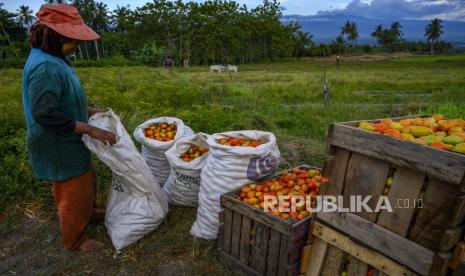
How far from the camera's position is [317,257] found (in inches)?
91.8

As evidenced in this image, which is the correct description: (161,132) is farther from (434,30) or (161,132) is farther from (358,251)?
(434,30)

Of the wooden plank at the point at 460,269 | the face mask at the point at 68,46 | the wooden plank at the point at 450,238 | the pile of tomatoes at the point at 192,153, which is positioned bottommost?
the pile of tomatoes at the point at 192,153

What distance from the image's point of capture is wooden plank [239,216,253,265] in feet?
8.60

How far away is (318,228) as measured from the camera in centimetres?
229

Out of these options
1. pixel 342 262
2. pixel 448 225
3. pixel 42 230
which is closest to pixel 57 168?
pixel 42 230

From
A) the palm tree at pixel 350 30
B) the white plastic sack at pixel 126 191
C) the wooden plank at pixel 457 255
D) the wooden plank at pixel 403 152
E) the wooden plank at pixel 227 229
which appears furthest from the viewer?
the palm tree at pixel 350 30

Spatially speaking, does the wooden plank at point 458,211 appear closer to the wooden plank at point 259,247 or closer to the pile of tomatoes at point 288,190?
the pile of tomatoes at point 288,190

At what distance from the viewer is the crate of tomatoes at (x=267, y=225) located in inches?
93.8

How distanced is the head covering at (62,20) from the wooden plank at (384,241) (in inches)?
86.6

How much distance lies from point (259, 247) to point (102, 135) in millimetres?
1466

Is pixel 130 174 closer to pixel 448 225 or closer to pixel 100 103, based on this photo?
pixel 448 225

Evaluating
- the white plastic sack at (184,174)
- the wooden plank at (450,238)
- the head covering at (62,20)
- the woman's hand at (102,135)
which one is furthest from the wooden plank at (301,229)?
the head covering at (62,20)

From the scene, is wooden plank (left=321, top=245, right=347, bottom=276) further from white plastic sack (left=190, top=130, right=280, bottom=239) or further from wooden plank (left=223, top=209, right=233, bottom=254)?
white plastic sack (left=190, top=130, right=280, bottom=239)

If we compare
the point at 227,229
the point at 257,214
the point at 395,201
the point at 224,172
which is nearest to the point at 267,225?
the point at 257,214
